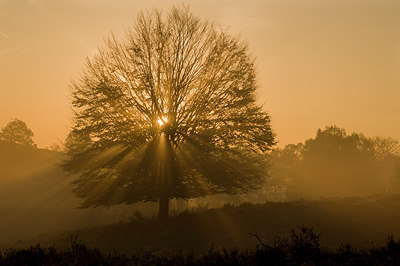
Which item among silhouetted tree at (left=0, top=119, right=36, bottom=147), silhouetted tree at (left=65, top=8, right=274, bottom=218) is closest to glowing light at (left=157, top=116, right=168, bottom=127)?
silhouetted tree at (left=65, top=8, right=274, bottom=218)

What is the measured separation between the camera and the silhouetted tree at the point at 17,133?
276 feet

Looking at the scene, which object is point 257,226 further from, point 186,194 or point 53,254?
point 53,254

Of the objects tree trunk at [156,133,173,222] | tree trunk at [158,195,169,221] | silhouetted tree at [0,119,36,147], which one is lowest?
tree trunk at [158,195,169,221]

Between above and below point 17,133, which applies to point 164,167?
below

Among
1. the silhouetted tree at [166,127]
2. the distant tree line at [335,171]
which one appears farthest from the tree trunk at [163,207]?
the distant tree line at [335,171]

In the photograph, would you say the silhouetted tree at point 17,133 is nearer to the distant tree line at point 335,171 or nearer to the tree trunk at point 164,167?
the distant tree line at point 335,171

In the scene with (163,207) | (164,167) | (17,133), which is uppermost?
(17,133)

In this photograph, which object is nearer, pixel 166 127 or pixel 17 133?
pixel 166 127

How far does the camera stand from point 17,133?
8594 centimetres

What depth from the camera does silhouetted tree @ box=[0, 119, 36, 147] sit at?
84250 mm

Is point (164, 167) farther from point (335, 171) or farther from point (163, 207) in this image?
point (335, 171)

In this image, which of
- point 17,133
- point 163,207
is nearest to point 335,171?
point 163,207

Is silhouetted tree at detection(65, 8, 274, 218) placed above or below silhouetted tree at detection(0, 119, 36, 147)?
below

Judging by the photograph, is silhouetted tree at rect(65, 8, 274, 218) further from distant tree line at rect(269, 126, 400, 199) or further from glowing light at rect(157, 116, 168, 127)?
distant tree line at rect(269, 126, 400, 199)
